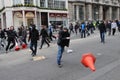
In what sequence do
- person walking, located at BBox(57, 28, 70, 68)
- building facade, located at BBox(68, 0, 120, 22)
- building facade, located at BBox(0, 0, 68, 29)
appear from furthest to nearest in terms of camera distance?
building facade, located at BBox(68, 0, 120, 22) < building facade, located at BBox(0, 0, 68, 29) < person walking, located at BBox(57, 28, 70, 68)

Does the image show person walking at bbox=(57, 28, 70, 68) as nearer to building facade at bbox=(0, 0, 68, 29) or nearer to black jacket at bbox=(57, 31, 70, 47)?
black jacket at bbox=(57, 31, 70, 47)

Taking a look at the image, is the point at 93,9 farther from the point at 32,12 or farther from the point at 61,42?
the point at 61,42

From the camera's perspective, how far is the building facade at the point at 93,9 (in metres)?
57.4

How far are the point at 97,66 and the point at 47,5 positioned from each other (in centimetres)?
4077

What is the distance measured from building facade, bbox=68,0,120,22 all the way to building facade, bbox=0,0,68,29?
2974 mm

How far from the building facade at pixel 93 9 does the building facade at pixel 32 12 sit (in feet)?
9.76

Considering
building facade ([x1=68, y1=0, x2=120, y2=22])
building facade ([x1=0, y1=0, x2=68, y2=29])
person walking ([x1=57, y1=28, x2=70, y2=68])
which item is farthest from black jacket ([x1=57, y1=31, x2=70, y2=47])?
building facade ([x1=68, y1=0, x2=120, y2=22])

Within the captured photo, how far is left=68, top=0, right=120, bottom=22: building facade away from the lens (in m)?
57.4

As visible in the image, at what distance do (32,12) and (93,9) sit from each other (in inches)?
917

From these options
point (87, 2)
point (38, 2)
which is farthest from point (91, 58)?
point (87, 2)

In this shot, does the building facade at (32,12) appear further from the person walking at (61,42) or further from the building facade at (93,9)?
the person walking at (61,42)

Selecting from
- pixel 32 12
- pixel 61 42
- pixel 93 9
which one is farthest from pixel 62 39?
pixel 93 9

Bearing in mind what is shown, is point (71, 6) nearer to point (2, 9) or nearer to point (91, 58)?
point (2, 9)

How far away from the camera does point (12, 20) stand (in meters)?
45.4
